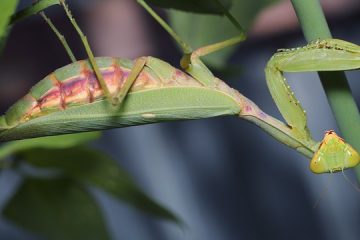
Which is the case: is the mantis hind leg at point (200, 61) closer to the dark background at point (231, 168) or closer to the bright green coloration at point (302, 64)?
the bright green coloration at point (302, 64)

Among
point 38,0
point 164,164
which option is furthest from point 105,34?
point 38,0

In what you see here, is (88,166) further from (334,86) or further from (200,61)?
(334,86)

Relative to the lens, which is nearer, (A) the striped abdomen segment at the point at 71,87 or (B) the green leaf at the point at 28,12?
(B) the green leaf at the point at 28,12

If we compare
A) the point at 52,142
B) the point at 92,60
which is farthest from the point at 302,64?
the point at 52,142

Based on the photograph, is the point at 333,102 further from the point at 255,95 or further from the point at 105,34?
the point at 255,95

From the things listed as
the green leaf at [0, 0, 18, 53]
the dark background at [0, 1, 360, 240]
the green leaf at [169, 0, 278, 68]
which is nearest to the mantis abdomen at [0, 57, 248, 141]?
the green leaf at [169, 0, 278, 68]

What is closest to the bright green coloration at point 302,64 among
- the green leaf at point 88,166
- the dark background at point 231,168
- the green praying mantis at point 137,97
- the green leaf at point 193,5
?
the green praying mantis at point 137,97

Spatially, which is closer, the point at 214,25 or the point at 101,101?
the point at 101,101
